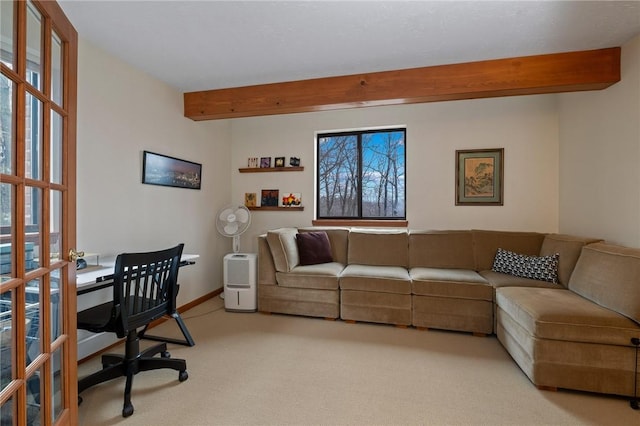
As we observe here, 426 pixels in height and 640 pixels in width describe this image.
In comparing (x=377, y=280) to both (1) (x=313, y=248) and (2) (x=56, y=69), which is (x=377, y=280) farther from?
(2) (x=56, y=69)

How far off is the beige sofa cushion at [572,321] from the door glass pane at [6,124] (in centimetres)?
274

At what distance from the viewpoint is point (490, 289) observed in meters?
2.58

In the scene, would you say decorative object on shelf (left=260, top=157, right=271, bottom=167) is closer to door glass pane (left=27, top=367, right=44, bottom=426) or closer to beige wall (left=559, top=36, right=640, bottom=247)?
door glass pane (left=27, top=367, right=44, bottom=426)

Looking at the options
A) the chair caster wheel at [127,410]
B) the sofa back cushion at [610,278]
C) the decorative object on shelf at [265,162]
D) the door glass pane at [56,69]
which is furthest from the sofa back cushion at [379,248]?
the door glass pane at [56,69]

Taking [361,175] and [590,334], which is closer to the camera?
[590,334]

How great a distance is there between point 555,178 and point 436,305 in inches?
81.9

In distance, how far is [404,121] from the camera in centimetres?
363

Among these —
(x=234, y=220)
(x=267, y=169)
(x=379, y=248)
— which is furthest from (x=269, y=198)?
(x=379, y=248)

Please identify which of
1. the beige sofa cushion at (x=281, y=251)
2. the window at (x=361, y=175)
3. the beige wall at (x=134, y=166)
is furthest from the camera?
the window at (x=361, y=175)

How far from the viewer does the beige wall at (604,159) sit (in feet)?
7.25

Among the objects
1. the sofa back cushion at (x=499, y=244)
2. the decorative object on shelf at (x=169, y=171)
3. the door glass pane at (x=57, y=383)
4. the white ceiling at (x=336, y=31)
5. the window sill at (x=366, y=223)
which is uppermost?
the white ceiling at (x=336, y=31)

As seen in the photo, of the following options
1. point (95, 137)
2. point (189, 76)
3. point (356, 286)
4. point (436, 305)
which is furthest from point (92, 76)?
point (436, 305)

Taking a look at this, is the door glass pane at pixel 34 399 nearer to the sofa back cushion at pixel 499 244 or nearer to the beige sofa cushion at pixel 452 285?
the beige sofa cushion at pixel 452 285

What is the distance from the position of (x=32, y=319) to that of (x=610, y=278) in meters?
3.18
